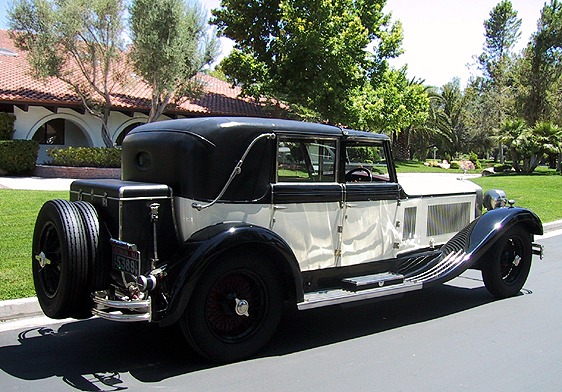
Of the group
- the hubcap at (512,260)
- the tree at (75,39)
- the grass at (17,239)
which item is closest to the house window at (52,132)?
the tree at (75,39)

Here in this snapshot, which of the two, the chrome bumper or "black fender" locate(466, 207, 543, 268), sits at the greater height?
"black fender" locate(466, 207, 543, 268)

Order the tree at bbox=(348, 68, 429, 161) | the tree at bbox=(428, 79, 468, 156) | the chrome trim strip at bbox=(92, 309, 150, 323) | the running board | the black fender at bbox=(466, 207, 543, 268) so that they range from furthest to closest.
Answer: the tree at bbox=(428, 79, 468, 156), the tree at bbox=(348, 68, 429, 161), the black fender at bbox=(466, 207, 543, 268), the running board, the chrome trim strip at bbox=(92, 309, 150, 323)

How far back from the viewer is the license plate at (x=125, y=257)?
4047mm

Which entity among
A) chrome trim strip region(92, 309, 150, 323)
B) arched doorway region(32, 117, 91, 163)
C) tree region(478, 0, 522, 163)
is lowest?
chrome trim strip region(92, 309, 150, 323)

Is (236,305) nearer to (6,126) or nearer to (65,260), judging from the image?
(65,260)

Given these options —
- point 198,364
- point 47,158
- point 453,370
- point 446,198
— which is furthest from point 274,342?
point 47,158

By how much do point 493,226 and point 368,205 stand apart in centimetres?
163

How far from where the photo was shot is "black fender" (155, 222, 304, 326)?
401cm

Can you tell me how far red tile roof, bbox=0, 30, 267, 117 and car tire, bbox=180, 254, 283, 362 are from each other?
19.2m

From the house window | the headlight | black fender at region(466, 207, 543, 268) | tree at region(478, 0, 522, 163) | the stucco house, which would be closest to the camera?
black fender at region(466, 207, 543, 268)

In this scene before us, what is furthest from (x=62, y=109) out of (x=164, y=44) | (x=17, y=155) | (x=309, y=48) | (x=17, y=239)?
(x=17, y=239)

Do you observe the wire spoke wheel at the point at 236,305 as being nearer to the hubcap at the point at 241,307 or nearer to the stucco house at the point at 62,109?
the hubcap at the point at 241,307

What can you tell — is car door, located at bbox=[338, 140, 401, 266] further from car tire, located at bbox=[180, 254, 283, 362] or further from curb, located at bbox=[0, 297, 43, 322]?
curb, located at bbox=[0, 297, 43, 322]

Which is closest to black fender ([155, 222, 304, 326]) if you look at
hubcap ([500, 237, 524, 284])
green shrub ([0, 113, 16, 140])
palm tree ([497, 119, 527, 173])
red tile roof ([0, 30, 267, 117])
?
hubcap ([500, 237, 524, 284])
